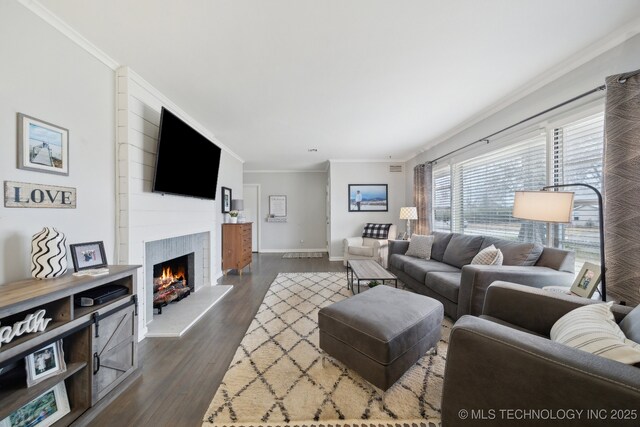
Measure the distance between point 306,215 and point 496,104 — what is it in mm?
4795

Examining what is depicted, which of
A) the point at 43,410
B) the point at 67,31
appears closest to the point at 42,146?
the point at 67,31

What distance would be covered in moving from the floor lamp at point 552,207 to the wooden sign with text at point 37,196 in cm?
327

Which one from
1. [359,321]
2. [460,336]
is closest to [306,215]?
[359,321]

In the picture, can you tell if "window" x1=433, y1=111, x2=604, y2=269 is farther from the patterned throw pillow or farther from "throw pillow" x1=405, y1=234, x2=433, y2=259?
the patterned throw pillow

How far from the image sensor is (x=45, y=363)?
114cm

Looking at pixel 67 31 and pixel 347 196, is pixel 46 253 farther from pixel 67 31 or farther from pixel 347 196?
pixel 347 196

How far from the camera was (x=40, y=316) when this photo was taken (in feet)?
3.59

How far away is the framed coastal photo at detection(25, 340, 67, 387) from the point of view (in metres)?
1.08

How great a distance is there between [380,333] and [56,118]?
2546 mm

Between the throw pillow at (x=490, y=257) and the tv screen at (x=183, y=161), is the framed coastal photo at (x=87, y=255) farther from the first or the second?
the throw pillow at (x=490, y=257)

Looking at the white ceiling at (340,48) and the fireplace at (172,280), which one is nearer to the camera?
the white ceiling at (340,48)

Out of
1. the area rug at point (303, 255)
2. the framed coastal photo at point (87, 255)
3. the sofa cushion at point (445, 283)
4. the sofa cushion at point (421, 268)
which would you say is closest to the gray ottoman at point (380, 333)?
the sofa cushion at point (445, 283)

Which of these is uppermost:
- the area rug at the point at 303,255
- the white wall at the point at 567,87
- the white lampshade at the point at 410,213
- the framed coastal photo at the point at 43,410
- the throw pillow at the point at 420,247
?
the white wall at the point at 567,87

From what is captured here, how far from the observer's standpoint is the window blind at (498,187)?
2385 mm
